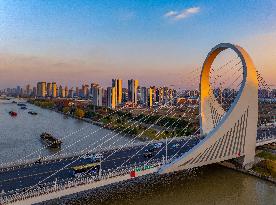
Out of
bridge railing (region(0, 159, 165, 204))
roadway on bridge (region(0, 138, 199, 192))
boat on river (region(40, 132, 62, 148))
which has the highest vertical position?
bridge railing (region(0, 159, 165, 204))

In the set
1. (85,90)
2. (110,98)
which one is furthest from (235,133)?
(85,90)

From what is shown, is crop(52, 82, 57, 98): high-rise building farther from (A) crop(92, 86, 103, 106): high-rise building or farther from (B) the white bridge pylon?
(B) the white bridge pylon

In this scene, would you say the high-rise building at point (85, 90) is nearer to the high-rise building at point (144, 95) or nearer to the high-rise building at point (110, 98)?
the high-rise building at point (144, 95)

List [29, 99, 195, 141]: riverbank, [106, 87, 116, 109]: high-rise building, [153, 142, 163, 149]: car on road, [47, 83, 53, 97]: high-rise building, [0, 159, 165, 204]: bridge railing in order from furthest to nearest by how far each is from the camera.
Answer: [47, 83, 53, 97]: high-rise building → [106, 87, 116, 109]: high-rise building → [29, 99, 195, 141]: riverbank → [153, 142, 163, 149]: car on road → [0, 159, 165, 204]: bridge railing

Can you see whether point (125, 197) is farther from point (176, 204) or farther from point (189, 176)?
point (189, 176)

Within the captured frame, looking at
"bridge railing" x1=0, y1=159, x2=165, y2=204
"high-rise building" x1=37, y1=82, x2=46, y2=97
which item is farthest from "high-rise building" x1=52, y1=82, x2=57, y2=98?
"bridge railing" x1=0, y1=159, x2=165, y2=204

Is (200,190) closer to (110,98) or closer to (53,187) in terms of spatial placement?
(53,187)

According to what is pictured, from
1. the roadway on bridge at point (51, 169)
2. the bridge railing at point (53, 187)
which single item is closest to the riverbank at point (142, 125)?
the roadway on bridge at point (51, 169)
